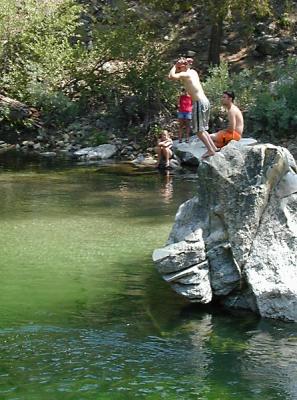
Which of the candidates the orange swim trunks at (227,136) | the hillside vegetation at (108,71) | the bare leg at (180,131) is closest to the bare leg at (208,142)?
the orange swim trunks at (227,136)

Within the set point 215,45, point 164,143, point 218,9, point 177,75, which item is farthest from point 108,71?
point 177,75

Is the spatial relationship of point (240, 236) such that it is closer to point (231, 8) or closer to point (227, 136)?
point (227, 136)

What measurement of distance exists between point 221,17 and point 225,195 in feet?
50.4

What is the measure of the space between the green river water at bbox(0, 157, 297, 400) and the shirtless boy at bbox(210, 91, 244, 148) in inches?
64.2

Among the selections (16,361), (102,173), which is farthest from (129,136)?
(16,361)

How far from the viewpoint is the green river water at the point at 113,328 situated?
6.65m

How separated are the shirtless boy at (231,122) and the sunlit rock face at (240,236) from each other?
383 cm

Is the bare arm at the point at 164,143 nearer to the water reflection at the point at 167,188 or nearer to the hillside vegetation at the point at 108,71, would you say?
the water reflection at the point at 167,188

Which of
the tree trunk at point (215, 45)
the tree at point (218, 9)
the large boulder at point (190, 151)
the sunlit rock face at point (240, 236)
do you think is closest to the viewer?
the sunlit rock face at point (240, 236)

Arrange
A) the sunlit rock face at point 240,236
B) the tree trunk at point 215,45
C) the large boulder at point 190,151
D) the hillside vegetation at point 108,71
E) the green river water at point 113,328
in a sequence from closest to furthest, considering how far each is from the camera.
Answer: the green river water at point 113,328
the sunlit rock face at point 240,236
the large boulder at point 190,151
the hillside vegetation at point 108,71
the tree trunk at point 215,45

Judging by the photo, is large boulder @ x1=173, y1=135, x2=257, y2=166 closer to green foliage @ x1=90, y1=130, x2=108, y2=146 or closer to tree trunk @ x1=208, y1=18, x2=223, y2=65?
green foliage @ x1=90, y1=130, x2=108, y2=146

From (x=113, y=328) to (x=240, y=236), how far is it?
5.70 feet

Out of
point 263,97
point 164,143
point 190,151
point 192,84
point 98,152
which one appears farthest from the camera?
point 98,152

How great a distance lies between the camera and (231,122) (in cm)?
1275
